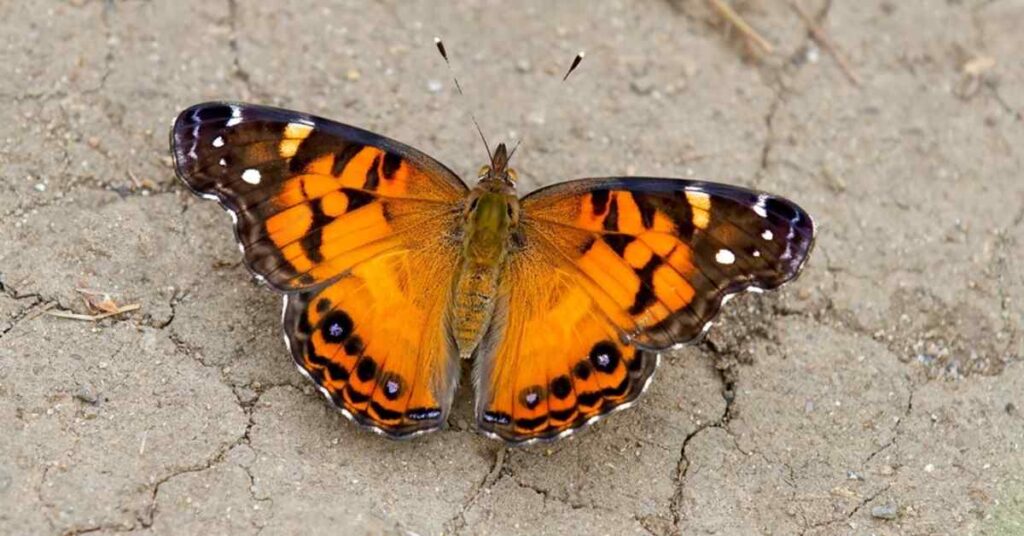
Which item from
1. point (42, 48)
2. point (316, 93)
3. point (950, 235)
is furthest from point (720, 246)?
point (42, 48)

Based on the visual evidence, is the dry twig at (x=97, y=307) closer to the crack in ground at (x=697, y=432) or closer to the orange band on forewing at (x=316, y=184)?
the orange band on forewing at (x=316, y=184)

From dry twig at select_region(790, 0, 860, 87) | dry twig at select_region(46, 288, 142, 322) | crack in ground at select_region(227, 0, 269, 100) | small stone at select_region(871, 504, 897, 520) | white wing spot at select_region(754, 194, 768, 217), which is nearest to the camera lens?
white wing spot at select_region(754, 194, 768, 217)

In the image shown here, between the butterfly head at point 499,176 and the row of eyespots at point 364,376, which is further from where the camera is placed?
the butterfly head at point 499,176

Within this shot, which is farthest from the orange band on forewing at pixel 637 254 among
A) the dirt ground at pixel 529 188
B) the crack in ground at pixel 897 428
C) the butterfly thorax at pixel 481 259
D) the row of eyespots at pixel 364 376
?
the crack in ground at pixel 897 428

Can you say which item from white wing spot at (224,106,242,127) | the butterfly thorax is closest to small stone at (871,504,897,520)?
the butterfly thorax

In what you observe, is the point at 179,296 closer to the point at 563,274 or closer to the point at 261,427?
the point at 261,427

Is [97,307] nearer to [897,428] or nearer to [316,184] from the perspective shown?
[316,184]

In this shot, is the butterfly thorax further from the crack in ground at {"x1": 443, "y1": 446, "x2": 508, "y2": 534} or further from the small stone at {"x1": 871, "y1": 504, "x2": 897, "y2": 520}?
the small stone at {"x1": 871, "y1": 504, "x2": 897, "y2": 520}
